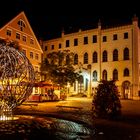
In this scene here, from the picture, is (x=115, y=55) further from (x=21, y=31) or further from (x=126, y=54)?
(x=21, y=31)

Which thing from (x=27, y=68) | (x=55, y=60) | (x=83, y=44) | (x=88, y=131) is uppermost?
(x=83, y=44)

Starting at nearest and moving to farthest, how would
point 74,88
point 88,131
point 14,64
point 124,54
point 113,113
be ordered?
point 88,131 < point 14,64 < point 113,113 < point 124,54 < point 74,88

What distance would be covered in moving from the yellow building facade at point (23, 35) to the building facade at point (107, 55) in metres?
8.19

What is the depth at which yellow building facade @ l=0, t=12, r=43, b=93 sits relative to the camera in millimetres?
47594

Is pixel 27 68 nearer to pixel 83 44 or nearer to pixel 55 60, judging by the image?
pixel 55 60

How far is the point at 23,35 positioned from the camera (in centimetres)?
5134

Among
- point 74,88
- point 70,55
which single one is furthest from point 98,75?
point 70,55

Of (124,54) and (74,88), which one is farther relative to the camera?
(74,88)

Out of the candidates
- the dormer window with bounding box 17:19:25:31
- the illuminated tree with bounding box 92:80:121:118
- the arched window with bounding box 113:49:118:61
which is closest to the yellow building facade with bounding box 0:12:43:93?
the dormer window with bounding box 17:19:25:31

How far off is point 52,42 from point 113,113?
46242mm

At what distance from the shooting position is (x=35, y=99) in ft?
130

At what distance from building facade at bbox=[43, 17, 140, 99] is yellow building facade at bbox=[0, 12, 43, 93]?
8.19 meters

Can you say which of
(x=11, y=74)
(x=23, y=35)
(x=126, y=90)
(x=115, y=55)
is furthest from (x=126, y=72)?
(x=11, y=74)

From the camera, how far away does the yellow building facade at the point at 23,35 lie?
4759cm
